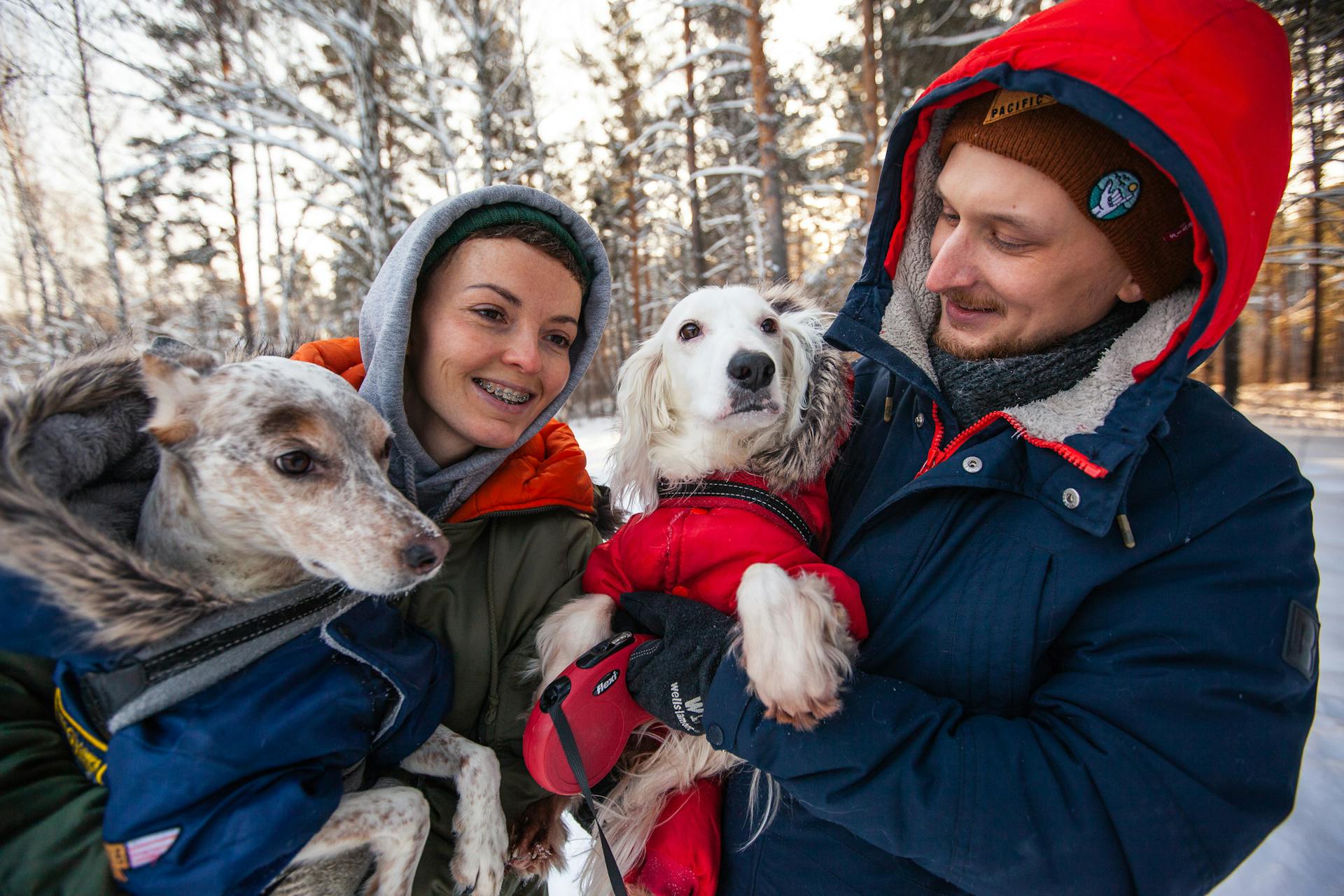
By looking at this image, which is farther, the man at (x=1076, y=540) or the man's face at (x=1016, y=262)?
the man's face at (x=1016, y=262)

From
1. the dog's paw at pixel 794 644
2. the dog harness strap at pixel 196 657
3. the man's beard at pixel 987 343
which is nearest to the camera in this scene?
the dog harness strap at pixel 196 657

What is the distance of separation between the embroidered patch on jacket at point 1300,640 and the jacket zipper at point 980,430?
37 cm

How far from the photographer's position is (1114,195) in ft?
4.27

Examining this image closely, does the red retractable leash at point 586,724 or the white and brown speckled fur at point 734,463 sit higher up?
the white and brown speckled fur at point 734,463

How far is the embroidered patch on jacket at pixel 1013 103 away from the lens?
129 centimetres

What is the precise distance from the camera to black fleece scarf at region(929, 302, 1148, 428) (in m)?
1.40

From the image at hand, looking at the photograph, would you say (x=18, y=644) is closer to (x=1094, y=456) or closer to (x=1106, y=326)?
(x=1094, y=456)

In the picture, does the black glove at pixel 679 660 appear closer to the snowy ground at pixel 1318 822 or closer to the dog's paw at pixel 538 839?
the dog's paw at pixel 538 839

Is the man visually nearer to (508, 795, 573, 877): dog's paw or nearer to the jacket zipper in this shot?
the jacket zipper

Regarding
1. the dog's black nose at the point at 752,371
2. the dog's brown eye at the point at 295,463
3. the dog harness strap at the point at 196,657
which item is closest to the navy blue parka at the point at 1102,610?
the dog's black nose at the point at 752,371

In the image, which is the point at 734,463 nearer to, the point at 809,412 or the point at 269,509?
the point at 809,412

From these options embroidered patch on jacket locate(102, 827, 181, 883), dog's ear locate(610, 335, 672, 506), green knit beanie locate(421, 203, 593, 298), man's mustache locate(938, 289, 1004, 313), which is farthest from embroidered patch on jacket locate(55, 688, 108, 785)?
man's mustache locate(938, 289, 1004, 313)

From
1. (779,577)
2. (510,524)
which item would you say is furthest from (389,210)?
(779,577)

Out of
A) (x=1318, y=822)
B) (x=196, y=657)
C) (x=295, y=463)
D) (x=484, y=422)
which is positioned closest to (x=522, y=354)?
(x=484, y=422)
